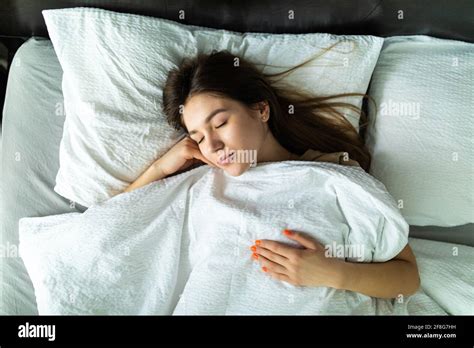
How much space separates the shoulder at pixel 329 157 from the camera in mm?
1065

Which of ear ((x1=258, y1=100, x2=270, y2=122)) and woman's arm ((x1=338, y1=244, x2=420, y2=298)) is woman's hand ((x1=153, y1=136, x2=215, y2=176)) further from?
woman's arm ((x1=338, y1=244, x2=420, y2=298))

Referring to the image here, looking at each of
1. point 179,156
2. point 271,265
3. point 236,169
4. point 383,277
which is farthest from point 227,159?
point 383,277

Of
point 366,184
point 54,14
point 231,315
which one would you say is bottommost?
point 231,315

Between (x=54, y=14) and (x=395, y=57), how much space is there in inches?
33.7

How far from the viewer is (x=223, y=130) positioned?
964mm

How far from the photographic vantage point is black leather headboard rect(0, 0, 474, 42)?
112 centimetres

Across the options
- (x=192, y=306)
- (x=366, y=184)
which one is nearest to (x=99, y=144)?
(x=192, y=306)

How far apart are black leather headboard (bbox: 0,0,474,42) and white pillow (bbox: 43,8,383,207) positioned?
0.05m

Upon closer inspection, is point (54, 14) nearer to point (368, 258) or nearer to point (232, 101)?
point (232, 101)

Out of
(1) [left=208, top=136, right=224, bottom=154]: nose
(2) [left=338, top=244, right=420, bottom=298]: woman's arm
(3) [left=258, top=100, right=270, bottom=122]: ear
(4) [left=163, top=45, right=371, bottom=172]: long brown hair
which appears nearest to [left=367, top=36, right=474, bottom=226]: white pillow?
(4) [left=163, top=45, right=371, bottom=172]: long brown hair

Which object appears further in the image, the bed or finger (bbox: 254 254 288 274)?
the bed

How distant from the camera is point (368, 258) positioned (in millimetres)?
976

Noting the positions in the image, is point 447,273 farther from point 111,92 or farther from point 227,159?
point 111,92

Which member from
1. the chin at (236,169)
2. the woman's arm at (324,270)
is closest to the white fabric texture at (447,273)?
the woman's arm at (324,270)
